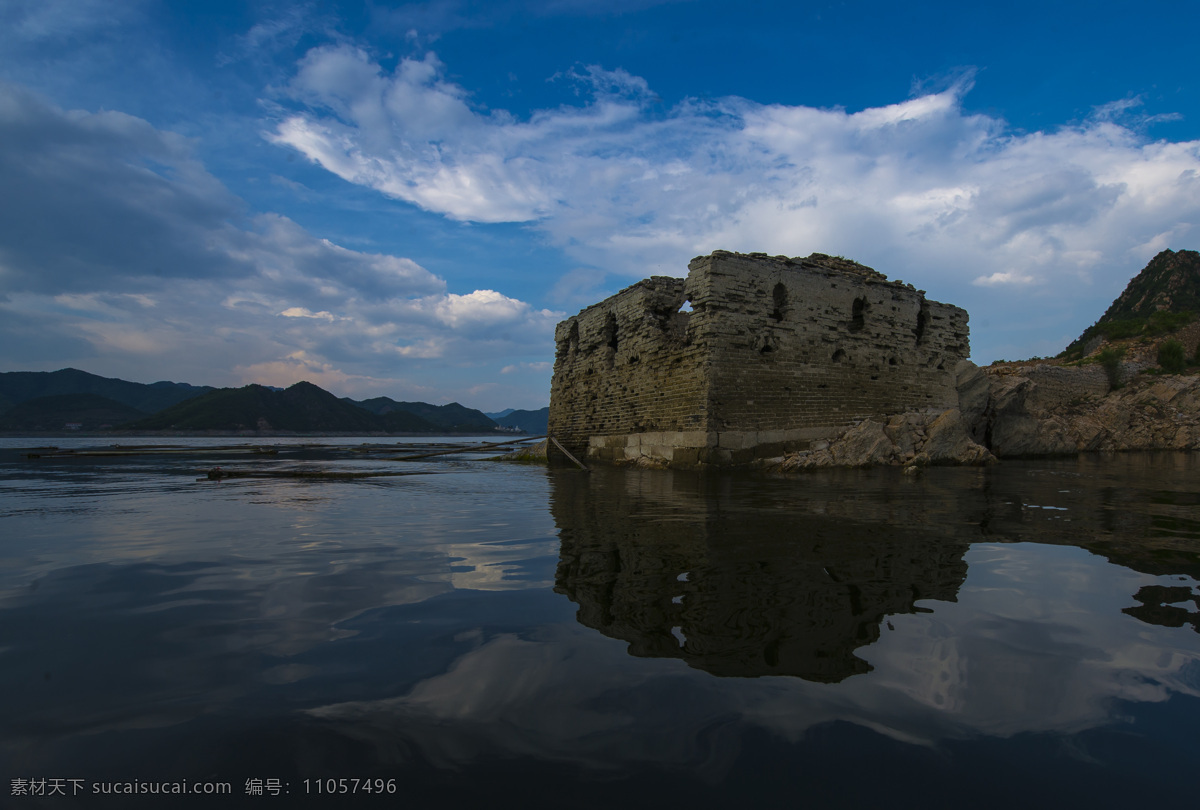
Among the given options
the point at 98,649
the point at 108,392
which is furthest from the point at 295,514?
the point at 108,392

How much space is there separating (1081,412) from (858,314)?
1892cm

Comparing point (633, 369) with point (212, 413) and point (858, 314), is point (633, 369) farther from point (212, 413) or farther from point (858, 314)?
point (212, 413)

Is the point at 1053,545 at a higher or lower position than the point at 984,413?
lower

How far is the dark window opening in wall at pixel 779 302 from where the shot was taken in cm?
1388

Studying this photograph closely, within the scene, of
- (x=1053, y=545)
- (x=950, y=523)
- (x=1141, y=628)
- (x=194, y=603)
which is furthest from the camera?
(x=950, y=523)

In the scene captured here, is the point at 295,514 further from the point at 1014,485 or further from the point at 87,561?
the point at 1014,485

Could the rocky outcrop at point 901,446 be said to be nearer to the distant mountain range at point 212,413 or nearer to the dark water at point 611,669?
the dark water at point 611,669

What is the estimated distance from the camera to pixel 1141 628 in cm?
231

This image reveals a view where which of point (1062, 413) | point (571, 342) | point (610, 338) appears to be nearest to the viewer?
point (610, 338)

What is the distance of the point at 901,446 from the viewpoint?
13.9 meters

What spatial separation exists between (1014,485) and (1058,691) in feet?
27.2

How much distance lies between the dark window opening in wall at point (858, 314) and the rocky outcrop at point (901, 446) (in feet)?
8.86

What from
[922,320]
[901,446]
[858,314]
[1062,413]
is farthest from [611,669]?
[1062,413]

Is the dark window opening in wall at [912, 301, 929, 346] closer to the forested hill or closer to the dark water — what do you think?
the dark water
